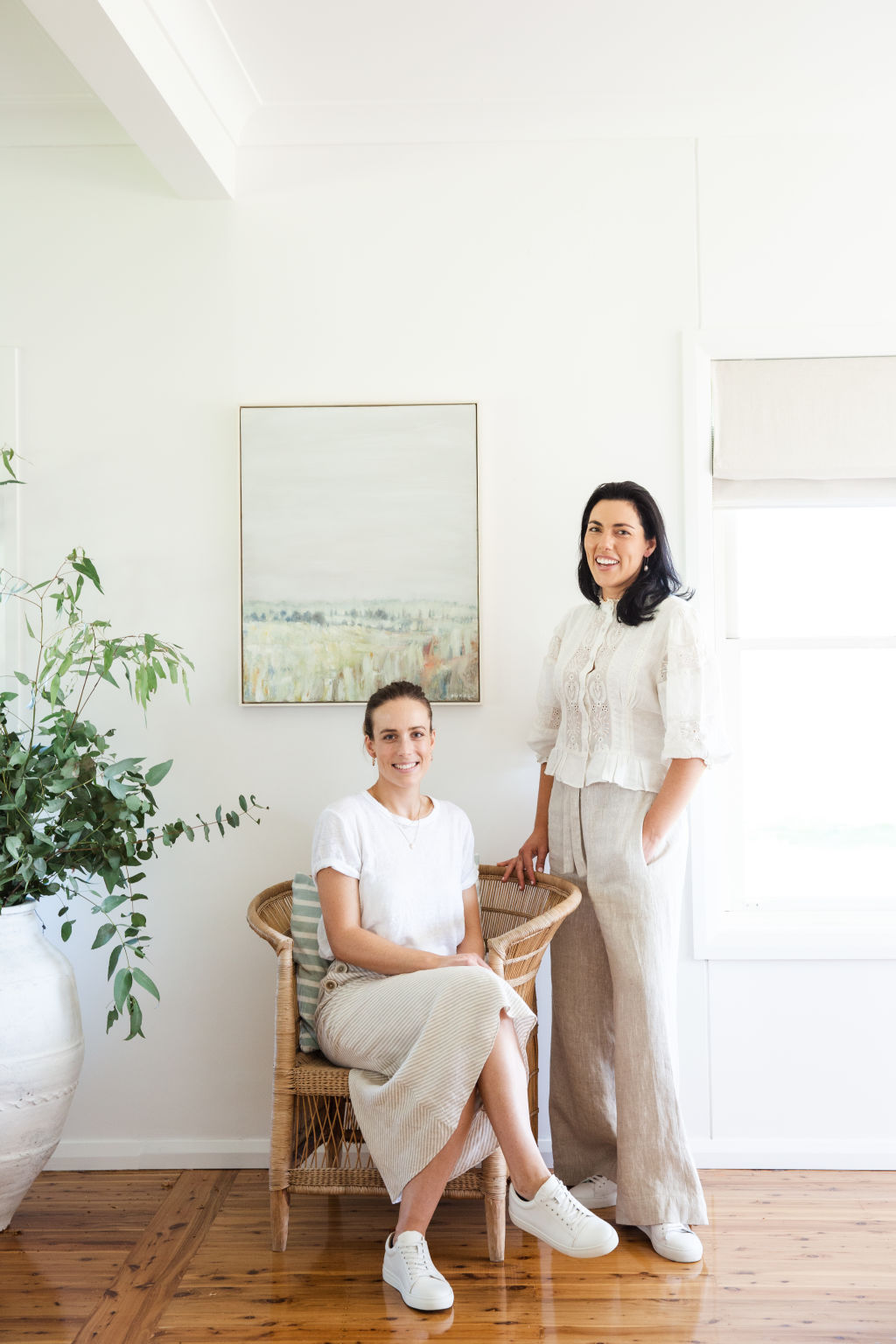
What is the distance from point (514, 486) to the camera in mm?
2781

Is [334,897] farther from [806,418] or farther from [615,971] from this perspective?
[806,418]

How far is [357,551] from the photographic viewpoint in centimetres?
276

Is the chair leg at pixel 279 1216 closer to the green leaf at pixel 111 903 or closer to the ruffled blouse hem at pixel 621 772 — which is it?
the green leaf at pixel 111 903

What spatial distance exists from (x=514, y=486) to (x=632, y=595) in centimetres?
59

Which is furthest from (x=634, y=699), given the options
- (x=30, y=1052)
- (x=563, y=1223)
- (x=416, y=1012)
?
(x=30, y=1052)

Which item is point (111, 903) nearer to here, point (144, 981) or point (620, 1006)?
point (144, 981)

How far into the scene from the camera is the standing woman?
222 centimetres

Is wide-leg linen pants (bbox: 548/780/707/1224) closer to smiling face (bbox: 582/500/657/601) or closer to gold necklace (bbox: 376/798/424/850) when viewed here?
gold necklace (bbox: 376/798/424/850)

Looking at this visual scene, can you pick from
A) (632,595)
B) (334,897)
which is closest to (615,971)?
(334,897)

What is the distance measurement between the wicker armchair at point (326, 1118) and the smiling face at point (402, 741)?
42 cm

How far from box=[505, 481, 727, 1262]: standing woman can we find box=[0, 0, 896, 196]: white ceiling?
1116mm

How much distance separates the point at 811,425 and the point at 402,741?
4.71 ft

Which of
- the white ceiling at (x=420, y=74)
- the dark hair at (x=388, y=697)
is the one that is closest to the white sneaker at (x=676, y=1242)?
the dark hair at (x=388, y=697)

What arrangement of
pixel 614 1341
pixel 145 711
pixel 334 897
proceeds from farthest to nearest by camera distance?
pixel 145 711
pixel 334 897
pixel 614 1341
